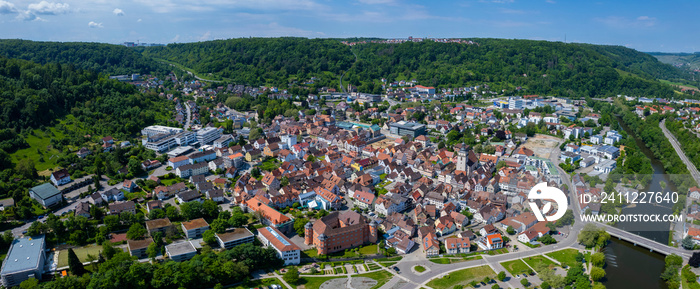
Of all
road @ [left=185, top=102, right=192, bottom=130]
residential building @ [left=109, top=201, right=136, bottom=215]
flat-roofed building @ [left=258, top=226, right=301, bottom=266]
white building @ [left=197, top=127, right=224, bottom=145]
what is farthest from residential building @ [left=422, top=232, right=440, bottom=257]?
road @ [left=185, top=102, right=192, bottom=130]

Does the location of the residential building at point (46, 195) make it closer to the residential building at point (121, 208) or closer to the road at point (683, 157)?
the residential building at point (121, 208)

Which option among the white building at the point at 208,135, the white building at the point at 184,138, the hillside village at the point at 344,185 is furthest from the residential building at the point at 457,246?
the white building at the point at 184,138

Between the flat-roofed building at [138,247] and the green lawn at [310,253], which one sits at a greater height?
the flat-roofed building at [138,247]

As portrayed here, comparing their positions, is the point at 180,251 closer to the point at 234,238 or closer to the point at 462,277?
the point at 234,238

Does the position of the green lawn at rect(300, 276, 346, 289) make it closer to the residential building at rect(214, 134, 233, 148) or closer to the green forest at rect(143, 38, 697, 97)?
the residential building at rect(214, 134, 233, 148)

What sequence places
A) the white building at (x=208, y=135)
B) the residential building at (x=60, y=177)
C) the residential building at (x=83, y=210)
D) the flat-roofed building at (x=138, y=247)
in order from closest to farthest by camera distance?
the flat-roofed building at (x=138, y=247) → the residential building at (x=83, y=210) → the residential building at (x=60, y=177) → the white building at (x=208, y=135)
